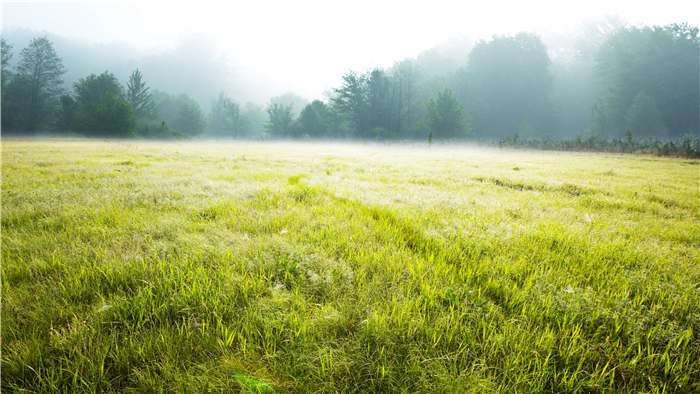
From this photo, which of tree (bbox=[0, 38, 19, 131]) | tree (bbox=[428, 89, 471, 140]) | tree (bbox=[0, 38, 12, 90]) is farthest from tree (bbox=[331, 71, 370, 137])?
tree (bbox=[0, 38, 12, 90])

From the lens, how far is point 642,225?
350cm

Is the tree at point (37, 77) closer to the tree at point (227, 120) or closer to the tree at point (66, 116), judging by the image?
the tree at point (66, 116)

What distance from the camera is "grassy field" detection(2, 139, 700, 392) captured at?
1.23 meters

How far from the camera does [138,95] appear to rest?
55.9 meters

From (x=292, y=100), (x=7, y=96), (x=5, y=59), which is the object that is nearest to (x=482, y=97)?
(x=292, y=100)

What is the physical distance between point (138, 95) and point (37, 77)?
18723 millimetres

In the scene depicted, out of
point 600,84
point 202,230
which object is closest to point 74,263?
point 202,230

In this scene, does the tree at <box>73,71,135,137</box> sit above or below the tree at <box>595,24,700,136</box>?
below

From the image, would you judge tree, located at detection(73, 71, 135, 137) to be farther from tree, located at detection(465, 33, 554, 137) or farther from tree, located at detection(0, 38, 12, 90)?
tree, located at detection(465, 33, 554, 137)

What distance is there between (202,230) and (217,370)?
2049 millimetres

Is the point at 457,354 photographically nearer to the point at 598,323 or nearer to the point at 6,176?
the point at 598,323

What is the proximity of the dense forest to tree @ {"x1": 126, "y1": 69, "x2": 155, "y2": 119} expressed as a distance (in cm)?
21

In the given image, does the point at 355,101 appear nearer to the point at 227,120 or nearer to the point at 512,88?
the point at 512,88

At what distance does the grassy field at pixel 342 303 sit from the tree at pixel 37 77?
78.7 m
